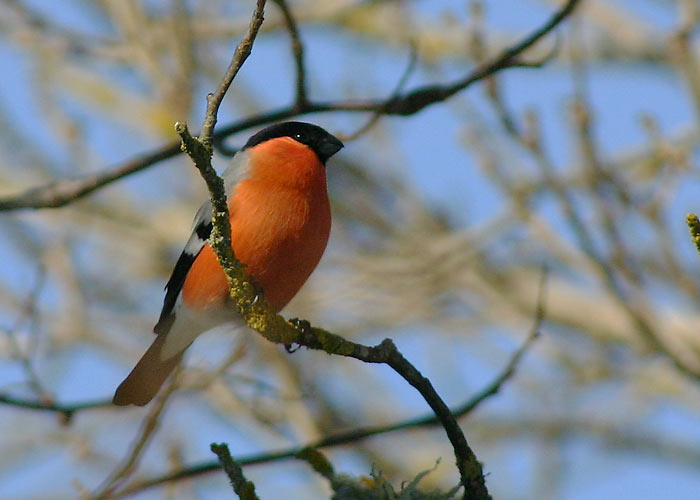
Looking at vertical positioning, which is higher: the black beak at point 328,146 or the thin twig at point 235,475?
the black beak at point 328,146

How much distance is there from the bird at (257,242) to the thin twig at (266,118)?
0.16 m

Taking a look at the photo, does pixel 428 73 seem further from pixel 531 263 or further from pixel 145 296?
pixel 145 296

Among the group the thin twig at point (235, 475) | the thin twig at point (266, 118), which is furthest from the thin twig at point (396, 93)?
the thin twig at point (235, 475)

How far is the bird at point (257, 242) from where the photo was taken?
3971 mm

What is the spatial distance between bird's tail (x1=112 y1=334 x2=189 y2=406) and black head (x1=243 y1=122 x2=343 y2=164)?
1.07 meters

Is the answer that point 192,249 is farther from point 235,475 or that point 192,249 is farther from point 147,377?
point 235,475

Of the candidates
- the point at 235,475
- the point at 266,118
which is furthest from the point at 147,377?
the point at 235,475

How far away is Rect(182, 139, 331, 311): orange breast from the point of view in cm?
395

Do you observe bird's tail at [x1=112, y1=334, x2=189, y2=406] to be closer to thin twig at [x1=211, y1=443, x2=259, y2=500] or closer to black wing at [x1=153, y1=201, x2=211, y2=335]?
black wing at [x1=153, y1=201, x2=211, y2=335]

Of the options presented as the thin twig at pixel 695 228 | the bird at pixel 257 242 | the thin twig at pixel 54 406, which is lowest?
the thin twig at pixel 695 228

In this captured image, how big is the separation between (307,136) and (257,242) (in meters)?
0.97

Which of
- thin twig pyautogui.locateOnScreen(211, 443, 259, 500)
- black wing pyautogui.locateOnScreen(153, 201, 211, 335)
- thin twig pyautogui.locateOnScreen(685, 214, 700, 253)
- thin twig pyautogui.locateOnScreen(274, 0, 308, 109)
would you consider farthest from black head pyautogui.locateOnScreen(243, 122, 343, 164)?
thin twig pyautogui.locateOnScreen(685, 214, 700, 253)

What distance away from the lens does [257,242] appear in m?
3.93

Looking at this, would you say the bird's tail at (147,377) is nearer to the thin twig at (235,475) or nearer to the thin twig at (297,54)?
the thin twig at (297,54)
